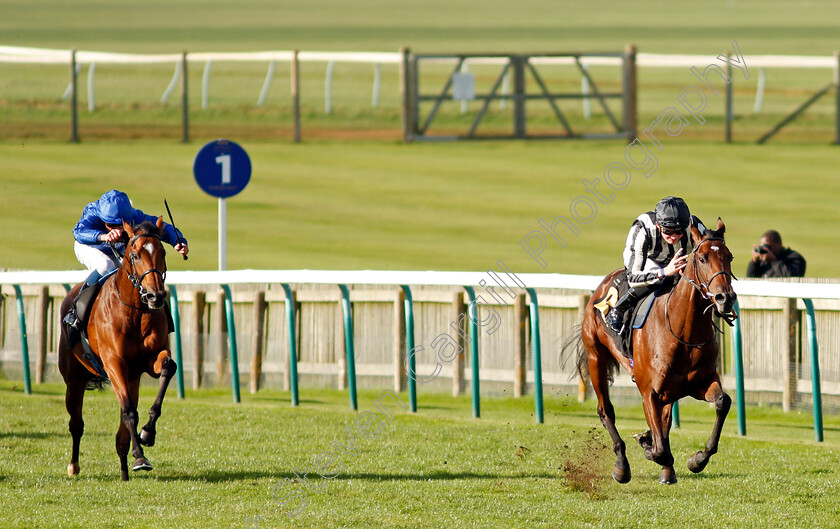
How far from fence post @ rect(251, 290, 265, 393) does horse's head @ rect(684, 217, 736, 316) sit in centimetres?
553

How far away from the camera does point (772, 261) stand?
35.8ft

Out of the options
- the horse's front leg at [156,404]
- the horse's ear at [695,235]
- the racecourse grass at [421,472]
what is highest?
the horse's ear at [695,235]

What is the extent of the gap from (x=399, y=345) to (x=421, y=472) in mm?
2913

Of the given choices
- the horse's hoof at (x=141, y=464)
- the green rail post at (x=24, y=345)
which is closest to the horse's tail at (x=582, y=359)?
the horse's hoof at (x=141, y=464)

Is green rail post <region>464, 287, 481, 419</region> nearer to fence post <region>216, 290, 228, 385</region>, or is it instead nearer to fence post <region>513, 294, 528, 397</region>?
fence post <region>513, 294, 528, 397</region>

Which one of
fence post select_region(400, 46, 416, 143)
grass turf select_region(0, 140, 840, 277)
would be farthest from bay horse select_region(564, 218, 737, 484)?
fence post select_region(400, 46, 416, 143)

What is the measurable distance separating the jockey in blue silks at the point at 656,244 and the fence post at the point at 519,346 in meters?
3.09

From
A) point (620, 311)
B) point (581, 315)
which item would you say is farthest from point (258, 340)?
point (620, 311)

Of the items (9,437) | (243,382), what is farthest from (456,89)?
(9,437)

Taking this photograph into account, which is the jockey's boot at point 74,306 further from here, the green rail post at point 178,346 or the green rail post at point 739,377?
the green rail post at point 739,377

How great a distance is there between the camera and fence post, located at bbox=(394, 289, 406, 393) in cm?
1039

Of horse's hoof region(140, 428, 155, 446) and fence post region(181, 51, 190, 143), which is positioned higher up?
fence post region(181, 51, 190, 143)

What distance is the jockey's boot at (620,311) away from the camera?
A: 23.4 ft

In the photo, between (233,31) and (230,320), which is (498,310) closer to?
(230,320)
